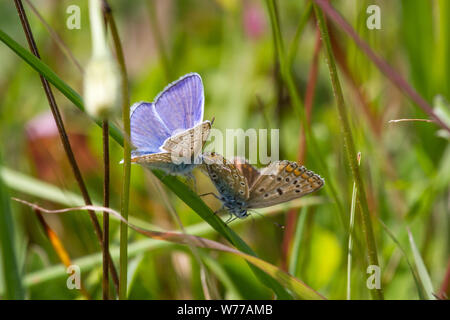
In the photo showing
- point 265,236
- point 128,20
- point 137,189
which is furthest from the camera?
point 128,20

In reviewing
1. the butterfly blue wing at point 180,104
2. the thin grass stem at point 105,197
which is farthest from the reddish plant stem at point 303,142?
the thin grass stem at point 105,197

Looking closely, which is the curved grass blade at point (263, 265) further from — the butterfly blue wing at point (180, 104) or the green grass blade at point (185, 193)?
the butterfly blue wing at point (180, 104)

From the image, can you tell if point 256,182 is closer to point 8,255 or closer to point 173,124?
point 173,124

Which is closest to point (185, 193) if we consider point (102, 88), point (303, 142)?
point (102, 88)

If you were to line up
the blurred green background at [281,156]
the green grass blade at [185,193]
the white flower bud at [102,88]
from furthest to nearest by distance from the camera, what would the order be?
the blurred green background at [281,156] < the green grass blade at [185,193] < the white flower bud at [102,88]
